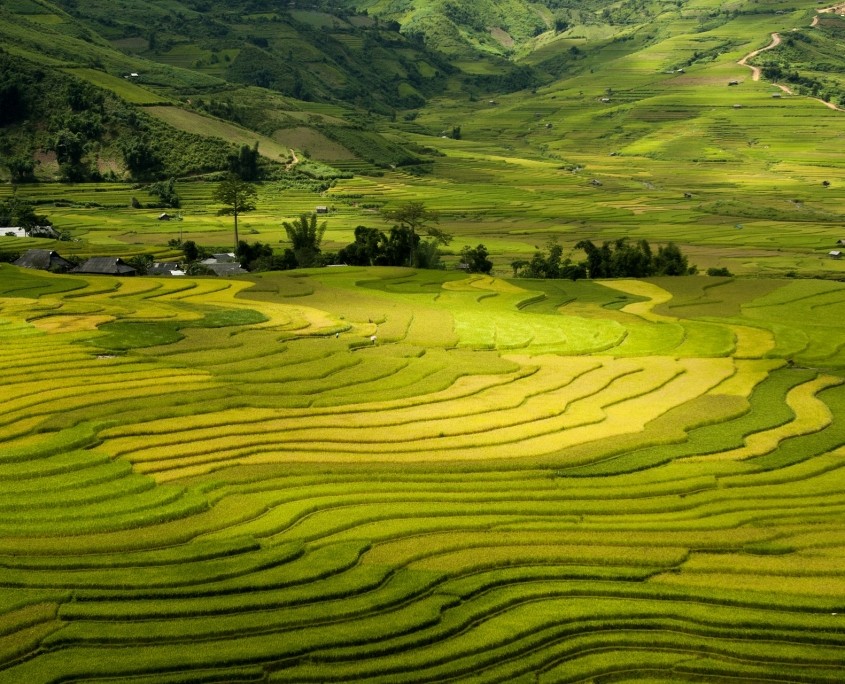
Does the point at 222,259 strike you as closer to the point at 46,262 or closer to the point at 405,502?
the point at 46,262

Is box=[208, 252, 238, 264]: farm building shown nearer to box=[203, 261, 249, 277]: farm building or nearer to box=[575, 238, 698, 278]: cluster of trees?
box=[203, 261, 249, 277]: farm building

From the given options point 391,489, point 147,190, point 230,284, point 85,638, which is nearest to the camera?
point 85,638

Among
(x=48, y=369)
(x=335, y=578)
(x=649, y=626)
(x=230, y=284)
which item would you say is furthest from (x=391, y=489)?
(x=230, y=284)

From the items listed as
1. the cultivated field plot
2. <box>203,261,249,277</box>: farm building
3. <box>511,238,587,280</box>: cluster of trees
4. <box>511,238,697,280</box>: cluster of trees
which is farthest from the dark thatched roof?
the cultivated field plot

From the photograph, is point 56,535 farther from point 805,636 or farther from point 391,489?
point 805,636

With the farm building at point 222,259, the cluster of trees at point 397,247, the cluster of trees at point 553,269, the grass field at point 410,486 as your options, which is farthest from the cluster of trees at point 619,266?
the farm building at point 222,259
